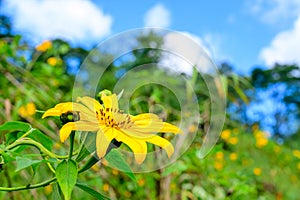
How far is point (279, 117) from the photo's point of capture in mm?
18469

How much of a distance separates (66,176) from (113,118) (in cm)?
7

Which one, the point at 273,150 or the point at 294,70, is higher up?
the point at 294,70

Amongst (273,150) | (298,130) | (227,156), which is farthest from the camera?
(298,130)

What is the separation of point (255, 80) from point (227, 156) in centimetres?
1696

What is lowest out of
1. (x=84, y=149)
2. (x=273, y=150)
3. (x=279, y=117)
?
(x=84, y=149)

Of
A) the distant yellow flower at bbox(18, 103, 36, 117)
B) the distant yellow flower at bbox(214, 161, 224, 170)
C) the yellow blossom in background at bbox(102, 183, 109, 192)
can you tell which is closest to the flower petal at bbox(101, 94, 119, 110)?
the yellow blossom in background at bbox(102, 183, 109, 192)

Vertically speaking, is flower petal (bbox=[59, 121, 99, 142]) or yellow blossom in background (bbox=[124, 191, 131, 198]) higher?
yellow blossom in background (bbox=[124, 191, 131, 198])

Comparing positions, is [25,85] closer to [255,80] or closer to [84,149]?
[84,149]

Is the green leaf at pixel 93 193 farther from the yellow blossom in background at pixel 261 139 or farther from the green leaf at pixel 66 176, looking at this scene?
the yellow blossom in background at pixel 261 139

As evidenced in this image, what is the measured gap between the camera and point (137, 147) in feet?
1.24

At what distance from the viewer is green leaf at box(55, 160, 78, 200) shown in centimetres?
35

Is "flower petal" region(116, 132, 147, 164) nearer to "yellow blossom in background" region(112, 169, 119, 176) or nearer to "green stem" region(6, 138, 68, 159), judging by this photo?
"green stem" region(6, 138, 68, 159)

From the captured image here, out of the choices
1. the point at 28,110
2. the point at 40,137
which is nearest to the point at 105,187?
the point at 28,110

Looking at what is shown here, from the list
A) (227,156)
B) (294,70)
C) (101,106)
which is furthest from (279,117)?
(101,106)
